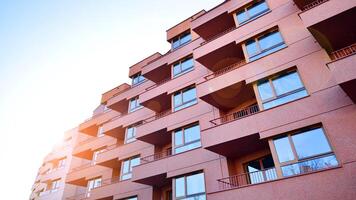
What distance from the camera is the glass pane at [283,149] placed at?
10.1 metres

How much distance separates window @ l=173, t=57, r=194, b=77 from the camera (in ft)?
60.9

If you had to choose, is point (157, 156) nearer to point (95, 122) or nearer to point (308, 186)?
point (308, 186)

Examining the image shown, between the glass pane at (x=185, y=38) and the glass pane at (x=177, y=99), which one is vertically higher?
the glass pane at (x=185, y=38)

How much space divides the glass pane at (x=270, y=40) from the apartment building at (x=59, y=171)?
2263 cm

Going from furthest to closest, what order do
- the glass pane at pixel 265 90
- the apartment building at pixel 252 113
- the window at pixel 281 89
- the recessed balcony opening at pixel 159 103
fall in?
the recessed balcony opening at pixel 159 103 < the glass pane at pixel 265 90 < the window at pixel 281 89 < the apartment building at pixel 252 113

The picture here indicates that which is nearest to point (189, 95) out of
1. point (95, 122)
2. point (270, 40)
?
point (270, 40)

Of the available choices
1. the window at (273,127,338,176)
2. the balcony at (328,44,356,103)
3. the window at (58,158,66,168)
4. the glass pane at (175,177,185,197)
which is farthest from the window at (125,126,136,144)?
the balcony at (328,44,356,103)

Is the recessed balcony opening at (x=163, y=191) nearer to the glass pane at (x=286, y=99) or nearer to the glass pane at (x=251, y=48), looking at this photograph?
the glass pane at (x=286, y=99)

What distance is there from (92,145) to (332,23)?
2154 cm

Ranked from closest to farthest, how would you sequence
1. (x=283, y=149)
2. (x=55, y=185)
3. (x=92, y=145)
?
1. (x=283, y=149)
2. (x=92, y=145)
3. (x=55, y=185)

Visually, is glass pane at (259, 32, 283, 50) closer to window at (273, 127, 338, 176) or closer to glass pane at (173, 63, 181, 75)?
window at (273, 127, 338, 176)

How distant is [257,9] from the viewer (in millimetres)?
15539

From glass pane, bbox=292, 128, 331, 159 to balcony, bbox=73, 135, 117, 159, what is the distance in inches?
655

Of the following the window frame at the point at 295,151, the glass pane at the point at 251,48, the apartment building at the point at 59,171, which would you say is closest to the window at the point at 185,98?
the glass pane at the point at 251,48
